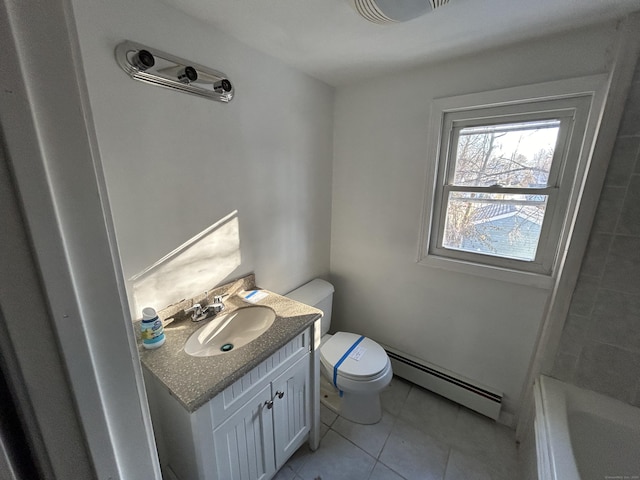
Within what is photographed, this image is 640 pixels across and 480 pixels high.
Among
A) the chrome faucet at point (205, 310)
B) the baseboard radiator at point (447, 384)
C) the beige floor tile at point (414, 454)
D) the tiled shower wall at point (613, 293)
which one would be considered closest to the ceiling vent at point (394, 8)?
the tiled shower wall at point (613, 293)

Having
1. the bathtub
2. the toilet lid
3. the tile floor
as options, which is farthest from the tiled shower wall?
the toilet lid

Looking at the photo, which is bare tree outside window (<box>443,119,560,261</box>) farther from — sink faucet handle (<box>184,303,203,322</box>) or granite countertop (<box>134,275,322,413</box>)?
sink faucet handle (<box>184,303,203,322</box>)

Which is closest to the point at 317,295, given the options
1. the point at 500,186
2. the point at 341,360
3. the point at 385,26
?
the point at 341,360

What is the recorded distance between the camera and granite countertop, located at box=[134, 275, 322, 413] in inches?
34.8

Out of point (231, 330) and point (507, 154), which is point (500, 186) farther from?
point (231, 330)

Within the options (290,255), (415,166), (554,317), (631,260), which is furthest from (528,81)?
(290,255)

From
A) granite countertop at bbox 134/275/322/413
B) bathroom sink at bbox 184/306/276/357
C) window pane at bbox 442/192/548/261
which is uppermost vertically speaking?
window pane at bbox 442/192/548/261

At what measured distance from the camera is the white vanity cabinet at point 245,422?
3.09ft

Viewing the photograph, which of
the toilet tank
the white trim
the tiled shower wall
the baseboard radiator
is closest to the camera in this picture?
the white trim

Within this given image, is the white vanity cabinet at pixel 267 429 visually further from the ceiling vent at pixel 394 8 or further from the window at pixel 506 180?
the ceiling vent at pixel 394 8

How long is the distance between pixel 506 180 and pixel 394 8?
42.5 inches

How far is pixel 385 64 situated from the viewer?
153 centimetres

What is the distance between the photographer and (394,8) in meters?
0.96

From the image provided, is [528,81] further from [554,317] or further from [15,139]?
[15,139]
